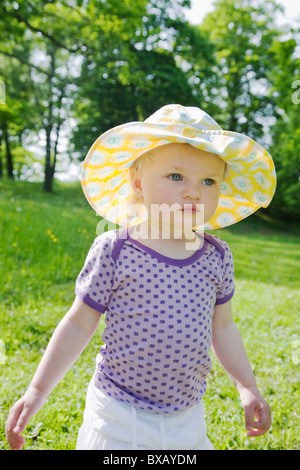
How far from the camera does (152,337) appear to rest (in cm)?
148

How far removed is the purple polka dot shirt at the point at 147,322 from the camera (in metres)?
1.49

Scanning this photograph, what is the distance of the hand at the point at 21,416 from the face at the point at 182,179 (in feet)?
2.63

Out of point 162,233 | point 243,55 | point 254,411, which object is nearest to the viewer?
point 162,233

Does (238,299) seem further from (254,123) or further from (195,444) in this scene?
(254,123)

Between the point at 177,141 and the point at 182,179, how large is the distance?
141 millimetres

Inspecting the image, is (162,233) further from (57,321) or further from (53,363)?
(57,321)

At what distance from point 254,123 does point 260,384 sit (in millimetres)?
24995

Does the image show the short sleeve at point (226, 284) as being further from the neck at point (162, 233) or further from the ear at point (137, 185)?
the ear at point (137, 185)

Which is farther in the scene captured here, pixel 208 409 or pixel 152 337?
pixel 208 409

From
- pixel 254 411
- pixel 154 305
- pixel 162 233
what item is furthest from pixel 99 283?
pixel 254 411

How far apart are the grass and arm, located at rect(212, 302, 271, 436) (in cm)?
83

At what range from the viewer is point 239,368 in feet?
5.77

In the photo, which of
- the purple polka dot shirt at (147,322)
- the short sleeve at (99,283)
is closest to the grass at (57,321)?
Answer: the purple polka dot shirt at (147,322)

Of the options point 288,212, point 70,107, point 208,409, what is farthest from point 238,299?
point 288,212
